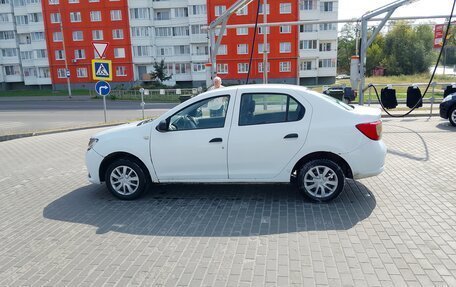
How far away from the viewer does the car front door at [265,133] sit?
4.47 m

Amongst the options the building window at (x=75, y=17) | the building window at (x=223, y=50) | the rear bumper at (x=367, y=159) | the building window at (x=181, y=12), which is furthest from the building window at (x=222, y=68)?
the rear bumper at (x=367, y=159)

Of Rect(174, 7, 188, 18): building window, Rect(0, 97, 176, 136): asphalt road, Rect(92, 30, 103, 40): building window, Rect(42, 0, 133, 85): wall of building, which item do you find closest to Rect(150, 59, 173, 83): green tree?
Rect(42, 0, 133, 85): wall of building

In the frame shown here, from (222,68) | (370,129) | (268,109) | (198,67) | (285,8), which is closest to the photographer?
(370,129)

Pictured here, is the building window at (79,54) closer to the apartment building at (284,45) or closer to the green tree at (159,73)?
the green tree at (159,73)

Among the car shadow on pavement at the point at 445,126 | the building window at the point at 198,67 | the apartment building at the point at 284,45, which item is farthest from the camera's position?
the building window at the point at 198,67

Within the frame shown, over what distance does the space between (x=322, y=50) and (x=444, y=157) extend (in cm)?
4299

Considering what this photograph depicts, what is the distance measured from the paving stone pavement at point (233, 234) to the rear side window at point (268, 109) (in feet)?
3.85

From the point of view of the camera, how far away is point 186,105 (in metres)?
4.74

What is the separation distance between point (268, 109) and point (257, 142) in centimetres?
50

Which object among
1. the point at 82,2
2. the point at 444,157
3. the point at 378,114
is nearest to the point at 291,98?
the point at 378,114

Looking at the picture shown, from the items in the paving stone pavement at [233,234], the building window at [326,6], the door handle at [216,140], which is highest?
the building window at [326,6]

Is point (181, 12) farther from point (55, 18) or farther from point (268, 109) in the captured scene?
point (268, 109)

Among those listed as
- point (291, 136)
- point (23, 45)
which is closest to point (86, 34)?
point (23, 45)

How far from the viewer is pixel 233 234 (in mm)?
3779
